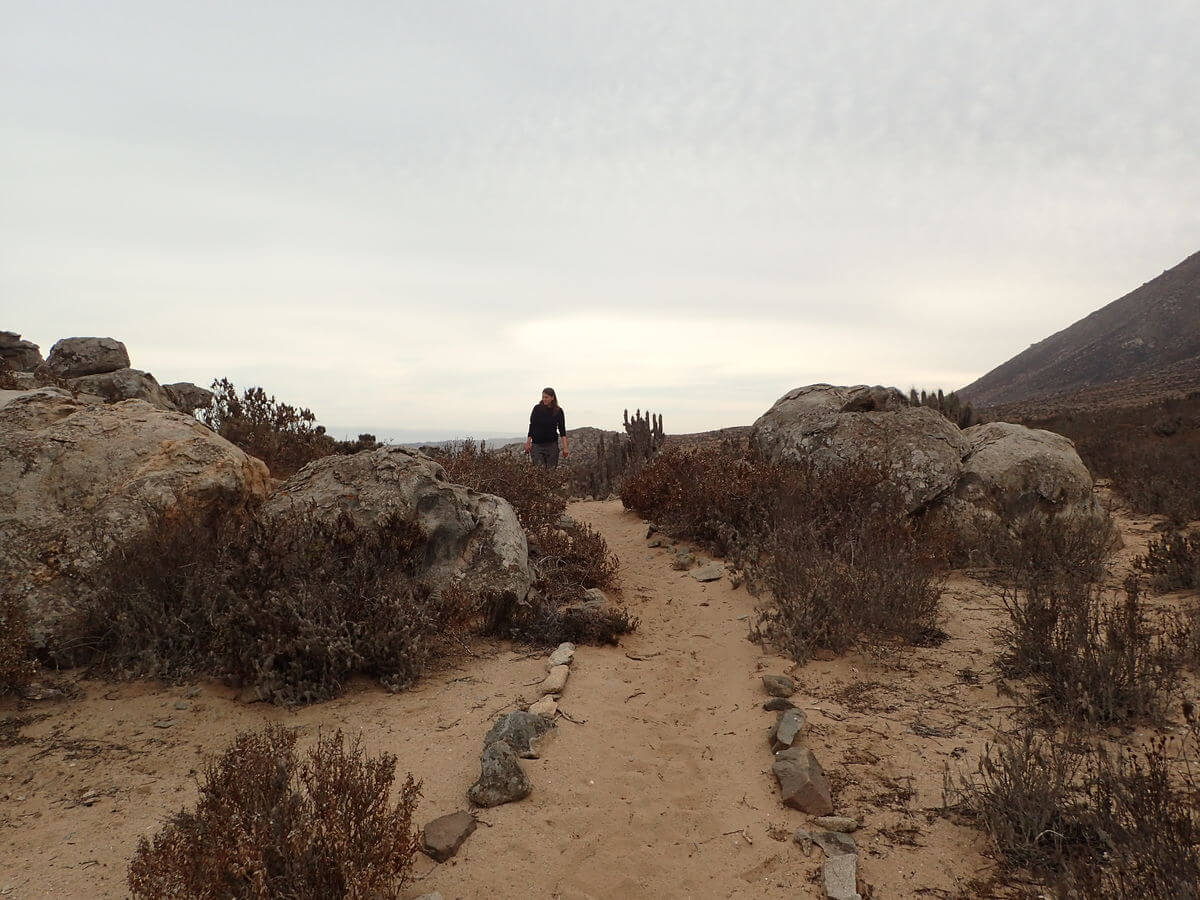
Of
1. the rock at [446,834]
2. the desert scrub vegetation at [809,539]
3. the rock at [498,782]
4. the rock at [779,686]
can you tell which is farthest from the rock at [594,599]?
the rock at [446,834]

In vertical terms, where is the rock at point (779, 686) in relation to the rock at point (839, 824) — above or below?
above

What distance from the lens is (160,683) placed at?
4512mm

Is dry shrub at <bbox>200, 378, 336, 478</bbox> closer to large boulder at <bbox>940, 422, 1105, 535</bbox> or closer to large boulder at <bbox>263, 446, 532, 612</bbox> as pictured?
large boulder at <bbox>263, 446, 532, 612</bbox>

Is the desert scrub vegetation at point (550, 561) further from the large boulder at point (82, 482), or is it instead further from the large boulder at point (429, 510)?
the large boulder at point (82, 482)

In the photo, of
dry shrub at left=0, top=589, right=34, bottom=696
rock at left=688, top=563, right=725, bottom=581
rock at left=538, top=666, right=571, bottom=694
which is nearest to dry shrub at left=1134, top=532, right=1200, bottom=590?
rock at left=688, top=563, right=725, bottom=581

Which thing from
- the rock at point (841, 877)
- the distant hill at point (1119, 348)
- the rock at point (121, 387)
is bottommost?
the rock at point (841, 877)

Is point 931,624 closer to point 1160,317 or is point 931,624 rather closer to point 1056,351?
point 1160,317

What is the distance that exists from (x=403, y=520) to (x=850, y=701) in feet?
12.7

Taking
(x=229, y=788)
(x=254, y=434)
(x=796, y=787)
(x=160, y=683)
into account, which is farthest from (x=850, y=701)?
(x=254, y=434)

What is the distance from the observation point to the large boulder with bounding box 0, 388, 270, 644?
15.8 feet

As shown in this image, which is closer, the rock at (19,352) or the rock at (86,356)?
the rock at (86,356)

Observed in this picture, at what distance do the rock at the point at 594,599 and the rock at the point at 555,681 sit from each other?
1167 mm

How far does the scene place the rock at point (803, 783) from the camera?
3.26 meters

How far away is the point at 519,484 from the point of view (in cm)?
861
